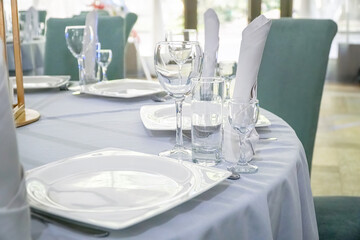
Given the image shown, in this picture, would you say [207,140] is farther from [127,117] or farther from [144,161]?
[127,117]

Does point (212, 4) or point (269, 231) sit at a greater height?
point (212, 4)

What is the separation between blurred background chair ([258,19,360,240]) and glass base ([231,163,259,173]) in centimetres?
81

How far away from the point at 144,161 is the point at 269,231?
263 millimetres

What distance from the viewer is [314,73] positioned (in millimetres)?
1773

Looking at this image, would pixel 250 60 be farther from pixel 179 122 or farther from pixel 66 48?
pixel 66 48

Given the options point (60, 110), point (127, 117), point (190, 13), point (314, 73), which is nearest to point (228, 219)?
point (127, 117)

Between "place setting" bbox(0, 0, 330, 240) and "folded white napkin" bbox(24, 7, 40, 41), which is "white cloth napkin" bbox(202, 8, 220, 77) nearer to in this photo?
"place setting" bbox(0, 0, 330, 240)

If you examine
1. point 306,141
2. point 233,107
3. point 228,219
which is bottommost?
point 306,141

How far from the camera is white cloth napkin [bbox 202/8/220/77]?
4.58 ft

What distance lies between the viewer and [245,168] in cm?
93

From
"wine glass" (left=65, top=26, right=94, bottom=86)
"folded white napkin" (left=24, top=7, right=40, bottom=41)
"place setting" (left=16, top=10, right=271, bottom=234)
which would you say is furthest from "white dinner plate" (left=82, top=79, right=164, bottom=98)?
"folded white napkin" (left=24, top=7, right=40, bottom=41)

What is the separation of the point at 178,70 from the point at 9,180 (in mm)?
532

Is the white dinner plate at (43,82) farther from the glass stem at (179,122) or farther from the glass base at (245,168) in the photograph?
the glass base at (245,168)

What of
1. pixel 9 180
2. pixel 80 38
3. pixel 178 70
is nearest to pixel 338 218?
pixel 178 70
